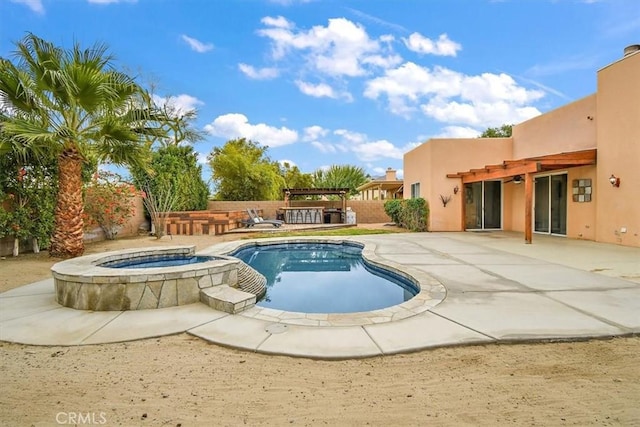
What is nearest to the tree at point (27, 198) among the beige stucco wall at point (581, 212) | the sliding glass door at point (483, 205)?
the sliding glass door at point (483, 205)

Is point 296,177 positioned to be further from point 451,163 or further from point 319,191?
point 451,163

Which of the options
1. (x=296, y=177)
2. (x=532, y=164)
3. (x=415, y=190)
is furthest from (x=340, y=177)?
(x=532, y=164)

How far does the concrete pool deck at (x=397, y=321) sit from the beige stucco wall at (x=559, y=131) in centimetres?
669

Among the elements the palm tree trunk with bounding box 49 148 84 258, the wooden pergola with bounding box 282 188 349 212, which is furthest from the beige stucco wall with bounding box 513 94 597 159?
the palm tree trunk with bounding box 49 148 84 258

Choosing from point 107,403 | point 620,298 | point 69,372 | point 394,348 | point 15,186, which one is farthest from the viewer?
point 15,186

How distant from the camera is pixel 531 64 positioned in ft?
48.8

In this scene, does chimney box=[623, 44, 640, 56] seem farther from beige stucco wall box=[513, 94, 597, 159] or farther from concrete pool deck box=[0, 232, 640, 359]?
concrete pool deck box=[0, 232, 640, 359]

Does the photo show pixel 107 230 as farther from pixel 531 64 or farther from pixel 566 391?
pixel 531 64

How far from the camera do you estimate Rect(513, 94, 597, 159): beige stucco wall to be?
34.0 feet

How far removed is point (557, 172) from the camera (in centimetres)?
1134

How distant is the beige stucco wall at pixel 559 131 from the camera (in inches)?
408

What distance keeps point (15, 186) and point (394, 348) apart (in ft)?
31.1

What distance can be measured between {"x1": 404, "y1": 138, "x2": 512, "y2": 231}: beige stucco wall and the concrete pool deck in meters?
8.16

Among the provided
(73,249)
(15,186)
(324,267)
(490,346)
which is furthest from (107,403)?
(15,186)
